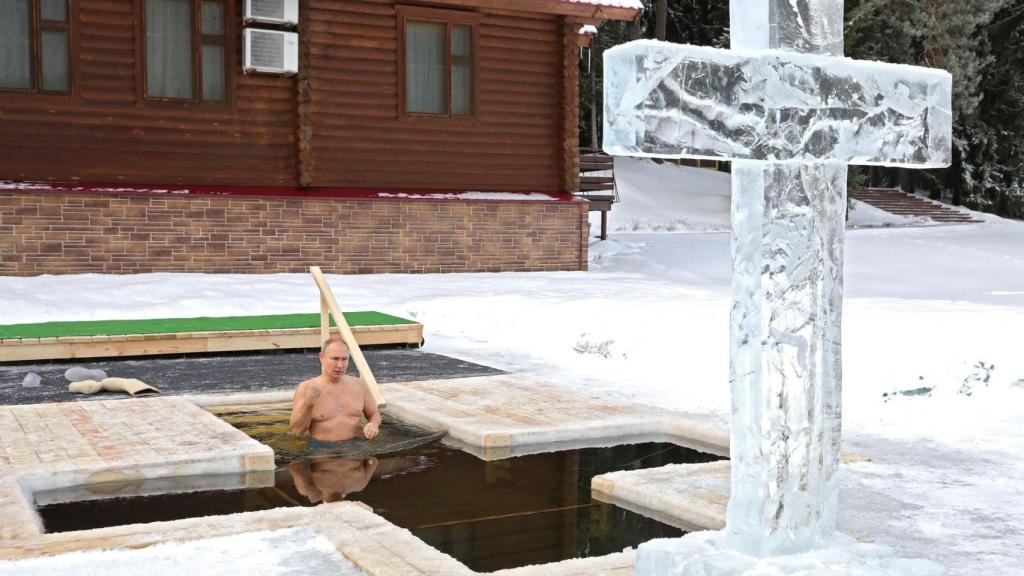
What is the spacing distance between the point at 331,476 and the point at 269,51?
1122cm

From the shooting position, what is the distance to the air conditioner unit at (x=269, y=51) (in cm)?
1609

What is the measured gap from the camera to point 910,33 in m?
32.3

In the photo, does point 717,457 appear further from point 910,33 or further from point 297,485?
point 910,33

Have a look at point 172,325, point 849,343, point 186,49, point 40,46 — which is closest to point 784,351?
point 849,343

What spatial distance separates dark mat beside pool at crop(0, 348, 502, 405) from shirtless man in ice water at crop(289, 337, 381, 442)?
5.67 ft

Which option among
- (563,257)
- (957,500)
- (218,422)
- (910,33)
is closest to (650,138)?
(957,500)

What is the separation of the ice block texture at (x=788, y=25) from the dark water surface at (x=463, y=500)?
241 centimetres

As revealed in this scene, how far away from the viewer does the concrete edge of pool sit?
438cm

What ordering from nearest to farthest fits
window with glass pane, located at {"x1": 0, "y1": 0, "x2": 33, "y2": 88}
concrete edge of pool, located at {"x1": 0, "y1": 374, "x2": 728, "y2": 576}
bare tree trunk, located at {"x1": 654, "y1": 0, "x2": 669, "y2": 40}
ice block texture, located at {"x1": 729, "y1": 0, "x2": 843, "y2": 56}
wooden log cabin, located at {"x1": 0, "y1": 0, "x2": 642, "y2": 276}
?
ice block texture, located at {"x1": 729, "y1": 0, "x2": 843, "y2": 56} < concrete edge of pool, located at {"x1": 0, "y1": 374, "x2": 728, "y2": 576} < window with glass pane, located at {"x1": 0, "y1": 0, "x2": 33, "y2": 88} < wooden log cabin, located at {"x1": 0, "y1": 0, "x2": 642, "y2": 276} < bare tree trunk, located at {"x1": 654, "y1": 0, "x2": 669, "y2": 40}

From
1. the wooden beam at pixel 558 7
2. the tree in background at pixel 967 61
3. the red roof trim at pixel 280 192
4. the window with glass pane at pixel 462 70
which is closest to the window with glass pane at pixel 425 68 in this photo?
the window with glass pane at pixel 462 70

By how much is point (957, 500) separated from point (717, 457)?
1654mm

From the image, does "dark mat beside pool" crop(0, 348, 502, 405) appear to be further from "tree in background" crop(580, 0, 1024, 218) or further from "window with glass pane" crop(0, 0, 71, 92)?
"tree in background" crop(580, 0, 1024, 218)

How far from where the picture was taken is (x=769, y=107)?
2893mm

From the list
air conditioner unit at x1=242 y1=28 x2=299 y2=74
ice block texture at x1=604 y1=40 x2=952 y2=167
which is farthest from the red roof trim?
ice block texture at x1=604 y1=40 x2=952 y2=167
